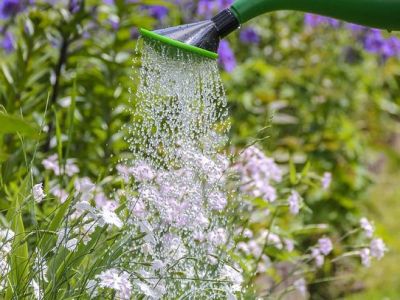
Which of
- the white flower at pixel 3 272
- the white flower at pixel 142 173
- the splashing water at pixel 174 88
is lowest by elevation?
the white flower at pixel 3 272

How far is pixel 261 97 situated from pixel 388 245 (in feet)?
3.12

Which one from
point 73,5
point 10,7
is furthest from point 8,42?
point 73,5

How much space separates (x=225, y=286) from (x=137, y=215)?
0.86 feet

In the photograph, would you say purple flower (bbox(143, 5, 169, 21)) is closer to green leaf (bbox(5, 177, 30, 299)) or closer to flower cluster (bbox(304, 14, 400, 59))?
flower cluster (bbox(304, 14, 400, 59))

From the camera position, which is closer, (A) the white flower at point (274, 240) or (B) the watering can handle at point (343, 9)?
(B) the watering can handle at point (343, 9)

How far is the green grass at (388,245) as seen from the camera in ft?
14.8

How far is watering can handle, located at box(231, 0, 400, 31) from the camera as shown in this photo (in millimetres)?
1994

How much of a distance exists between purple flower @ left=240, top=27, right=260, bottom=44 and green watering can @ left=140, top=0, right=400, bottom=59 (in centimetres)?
282

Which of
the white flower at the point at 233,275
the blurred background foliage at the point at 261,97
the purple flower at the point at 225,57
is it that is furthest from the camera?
the purple flower at the point at 225,57

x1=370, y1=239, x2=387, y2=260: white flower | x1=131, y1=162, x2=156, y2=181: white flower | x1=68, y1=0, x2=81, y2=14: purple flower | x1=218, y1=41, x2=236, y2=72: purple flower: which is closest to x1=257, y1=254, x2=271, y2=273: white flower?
x1=370, y1=239, x2=387, y2=260: white flower

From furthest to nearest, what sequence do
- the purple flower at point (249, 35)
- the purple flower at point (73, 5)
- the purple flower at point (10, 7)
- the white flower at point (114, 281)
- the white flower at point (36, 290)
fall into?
the purple flower at point (249, 35), the purple flower at point (10, 7), the purple flower at point (73, 5), the white flower at point (36, 290), the white flower at point (114, 281)

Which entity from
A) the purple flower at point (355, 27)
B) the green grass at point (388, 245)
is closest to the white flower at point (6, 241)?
the green grass at point (388, 245)

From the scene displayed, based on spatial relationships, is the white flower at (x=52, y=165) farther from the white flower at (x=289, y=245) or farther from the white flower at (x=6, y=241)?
the white flower at (x=289, y=245)

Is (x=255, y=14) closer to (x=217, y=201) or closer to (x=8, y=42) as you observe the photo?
(x=217, y=201)
